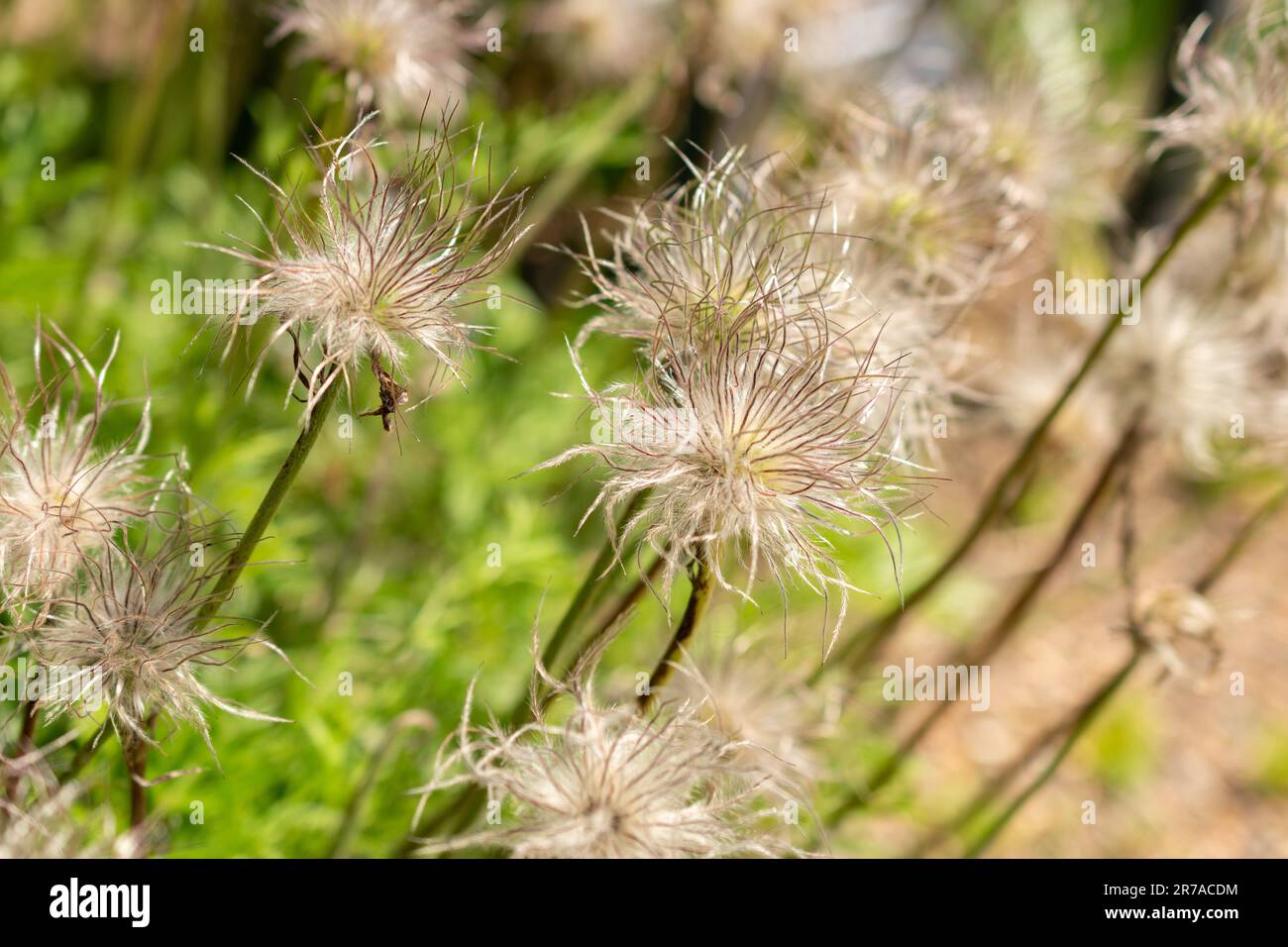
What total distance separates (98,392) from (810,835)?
174 centimetres

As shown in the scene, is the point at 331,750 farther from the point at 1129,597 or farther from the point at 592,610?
the point at 1129,597

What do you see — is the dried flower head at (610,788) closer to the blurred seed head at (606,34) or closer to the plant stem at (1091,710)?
the plant stem at (1091,710)

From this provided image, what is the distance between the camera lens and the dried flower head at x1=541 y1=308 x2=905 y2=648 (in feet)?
4.54

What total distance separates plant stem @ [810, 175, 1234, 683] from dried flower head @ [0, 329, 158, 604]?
113cm

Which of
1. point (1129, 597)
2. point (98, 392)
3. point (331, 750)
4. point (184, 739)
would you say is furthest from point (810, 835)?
point (98, 392)

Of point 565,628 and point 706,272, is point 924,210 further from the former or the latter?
point 565,628

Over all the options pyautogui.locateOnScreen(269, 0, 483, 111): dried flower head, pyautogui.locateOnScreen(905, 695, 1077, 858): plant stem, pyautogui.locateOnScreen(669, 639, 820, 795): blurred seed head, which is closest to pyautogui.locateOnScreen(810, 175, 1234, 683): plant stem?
pyautogui.locateOnScreen(669, 639, 820, 795): blurred seed head

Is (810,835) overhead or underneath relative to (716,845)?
underneath

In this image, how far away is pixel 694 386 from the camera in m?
1.42

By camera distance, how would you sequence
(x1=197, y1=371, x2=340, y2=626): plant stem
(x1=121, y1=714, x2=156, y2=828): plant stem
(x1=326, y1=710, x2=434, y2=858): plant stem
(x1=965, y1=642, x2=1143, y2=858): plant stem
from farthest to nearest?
(x1=965, y1=642, x2=1143, y2=858): plant stem < (x1=326, y1=710, x2=434, y2=858): plant stem < (x1=121, y1=714, x2=156, y2=828): plant stem < (x1=197, y1=371, x2=340, y2=626): plant stem

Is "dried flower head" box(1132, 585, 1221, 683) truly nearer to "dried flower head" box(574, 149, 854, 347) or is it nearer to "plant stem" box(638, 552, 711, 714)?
"dried flower head" box(574, 149, 854, 347)

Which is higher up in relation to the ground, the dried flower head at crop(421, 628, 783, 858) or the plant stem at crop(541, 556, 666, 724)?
the plant stem at crop(541, 556, 666, 724)

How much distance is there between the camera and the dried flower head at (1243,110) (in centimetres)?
202

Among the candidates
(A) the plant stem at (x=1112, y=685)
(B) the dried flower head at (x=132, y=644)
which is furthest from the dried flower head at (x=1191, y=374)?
(B) the dried flower head at (x=132, y=644)
